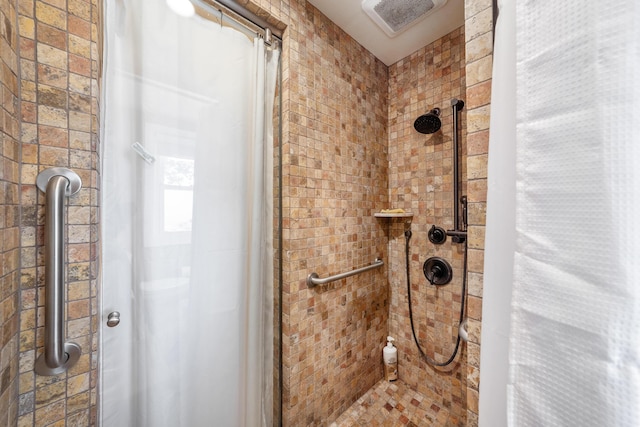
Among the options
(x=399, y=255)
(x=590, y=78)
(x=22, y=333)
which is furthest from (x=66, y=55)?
(x=399, y=255)

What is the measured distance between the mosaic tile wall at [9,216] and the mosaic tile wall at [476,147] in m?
1.02

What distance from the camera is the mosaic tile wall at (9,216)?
429mm

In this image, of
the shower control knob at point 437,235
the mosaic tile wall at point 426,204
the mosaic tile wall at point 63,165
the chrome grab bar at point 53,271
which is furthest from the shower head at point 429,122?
the chrome grab bar at point 53,271

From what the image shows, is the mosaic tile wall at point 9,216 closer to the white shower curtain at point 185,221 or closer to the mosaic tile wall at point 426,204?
the white shower curtain at point 185,221

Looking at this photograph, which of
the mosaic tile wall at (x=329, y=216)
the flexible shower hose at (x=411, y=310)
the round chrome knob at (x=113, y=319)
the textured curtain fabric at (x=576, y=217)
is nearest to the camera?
the textured curtain fabric at (x=576, y=217)

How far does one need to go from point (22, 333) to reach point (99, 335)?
0.14 metres

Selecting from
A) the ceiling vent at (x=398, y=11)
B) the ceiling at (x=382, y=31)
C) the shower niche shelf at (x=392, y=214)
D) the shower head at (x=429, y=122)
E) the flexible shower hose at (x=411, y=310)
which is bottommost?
the flexible shower hose at (x=411, y=310)

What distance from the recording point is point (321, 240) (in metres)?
1.05

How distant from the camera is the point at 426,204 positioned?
129 centimetres

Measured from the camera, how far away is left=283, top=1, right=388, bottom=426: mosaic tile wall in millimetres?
950

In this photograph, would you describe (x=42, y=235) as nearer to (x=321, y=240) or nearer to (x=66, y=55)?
(x=66, y=55)

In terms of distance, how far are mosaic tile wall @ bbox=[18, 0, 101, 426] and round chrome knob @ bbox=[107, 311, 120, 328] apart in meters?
0.04

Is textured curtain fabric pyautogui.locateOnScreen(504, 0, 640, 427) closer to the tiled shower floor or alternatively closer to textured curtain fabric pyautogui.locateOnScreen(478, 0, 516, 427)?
textured curtain fabric pyautogui.locateOnScreen(478, 0, 516, 427)

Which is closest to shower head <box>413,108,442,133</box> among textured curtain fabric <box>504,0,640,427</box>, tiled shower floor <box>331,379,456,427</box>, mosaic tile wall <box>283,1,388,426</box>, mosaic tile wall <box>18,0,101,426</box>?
mosaic tile wall <box>283,1,388,426</box>
